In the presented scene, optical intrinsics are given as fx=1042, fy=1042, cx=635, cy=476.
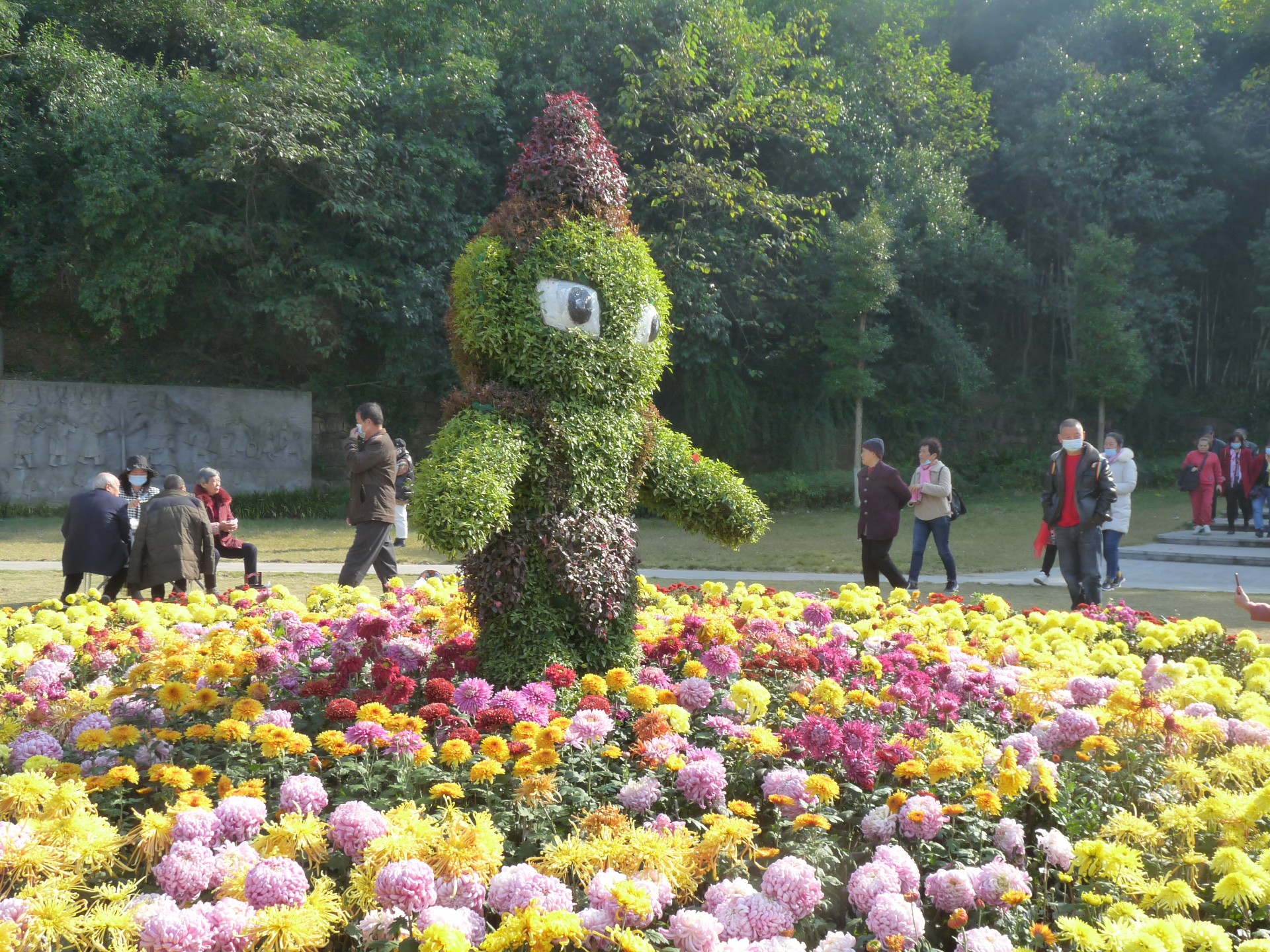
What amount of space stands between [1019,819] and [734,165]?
15.7m

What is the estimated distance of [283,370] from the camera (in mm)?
21500

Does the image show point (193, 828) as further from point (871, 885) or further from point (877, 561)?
point (877, 561)

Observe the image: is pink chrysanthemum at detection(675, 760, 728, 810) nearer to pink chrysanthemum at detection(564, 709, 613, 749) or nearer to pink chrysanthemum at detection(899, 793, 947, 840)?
pink chrysanthemum at detection(564, 709, 613, 749)

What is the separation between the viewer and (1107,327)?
910 inches

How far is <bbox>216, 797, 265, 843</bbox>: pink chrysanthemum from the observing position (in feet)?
8.93

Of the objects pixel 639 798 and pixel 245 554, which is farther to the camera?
pixel 245 554

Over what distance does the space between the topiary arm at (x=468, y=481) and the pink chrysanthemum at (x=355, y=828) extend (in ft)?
4.17

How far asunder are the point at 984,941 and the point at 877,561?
6194 millimetres

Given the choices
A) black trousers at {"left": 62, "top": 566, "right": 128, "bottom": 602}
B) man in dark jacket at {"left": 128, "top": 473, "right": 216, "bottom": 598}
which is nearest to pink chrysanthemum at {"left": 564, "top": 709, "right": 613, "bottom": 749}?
man in dark jacket at {"left": 128, "top": 473, "right": 216, "bottom": 598}

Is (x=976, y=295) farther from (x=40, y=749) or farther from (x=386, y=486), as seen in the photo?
(x=40, y=749)

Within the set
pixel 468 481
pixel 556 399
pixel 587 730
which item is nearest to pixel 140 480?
pixel 556 399

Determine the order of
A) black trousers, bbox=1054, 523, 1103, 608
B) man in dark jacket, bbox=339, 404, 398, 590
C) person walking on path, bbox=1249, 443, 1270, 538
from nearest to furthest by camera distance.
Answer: man in dark jacket, bbox=339, 404, 398, 590
black trousers, bbox=1054, 523, 1103, 608
person walking on path, bbox=1249, 443, 1270, 538

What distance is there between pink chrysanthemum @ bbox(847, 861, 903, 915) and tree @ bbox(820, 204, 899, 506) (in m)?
18.3

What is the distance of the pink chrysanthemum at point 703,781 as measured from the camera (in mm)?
3051
